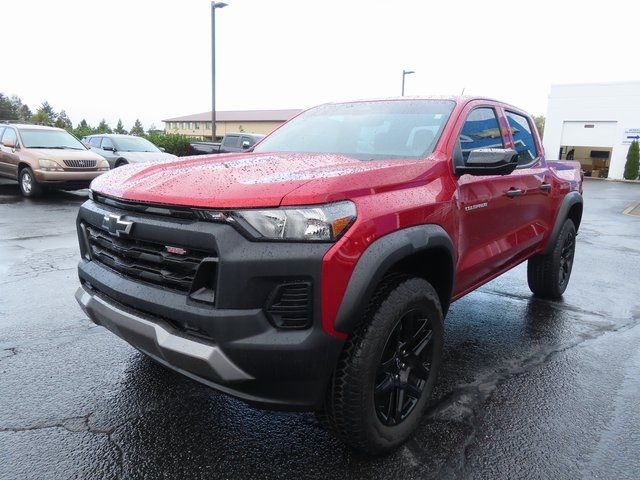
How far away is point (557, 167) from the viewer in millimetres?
4820

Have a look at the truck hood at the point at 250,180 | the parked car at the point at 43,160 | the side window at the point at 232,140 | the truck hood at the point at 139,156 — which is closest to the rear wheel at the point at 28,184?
the parked car at the point at 43,160

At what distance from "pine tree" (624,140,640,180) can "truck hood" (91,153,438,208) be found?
3452cm

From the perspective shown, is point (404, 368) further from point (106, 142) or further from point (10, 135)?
point (106, 142)

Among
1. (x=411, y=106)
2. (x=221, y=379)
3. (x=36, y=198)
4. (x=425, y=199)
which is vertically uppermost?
(x=411, y=106)

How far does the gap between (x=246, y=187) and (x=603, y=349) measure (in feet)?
10.6

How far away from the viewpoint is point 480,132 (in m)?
3.46

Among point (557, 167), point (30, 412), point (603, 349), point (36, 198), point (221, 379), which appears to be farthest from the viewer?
point (36, 198)

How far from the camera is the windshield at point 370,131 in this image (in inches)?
122

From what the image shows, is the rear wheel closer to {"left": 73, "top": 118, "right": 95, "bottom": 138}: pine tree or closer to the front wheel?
the front wheel

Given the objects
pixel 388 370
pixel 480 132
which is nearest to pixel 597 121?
pixel 480 132

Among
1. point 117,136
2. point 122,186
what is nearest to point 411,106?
point 122,186

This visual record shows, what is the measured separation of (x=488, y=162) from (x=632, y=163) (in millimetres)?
34502

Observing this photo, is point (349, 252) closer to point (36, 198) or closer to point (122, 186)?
point (122, 186)

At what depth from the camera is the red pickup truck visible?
1977mm
